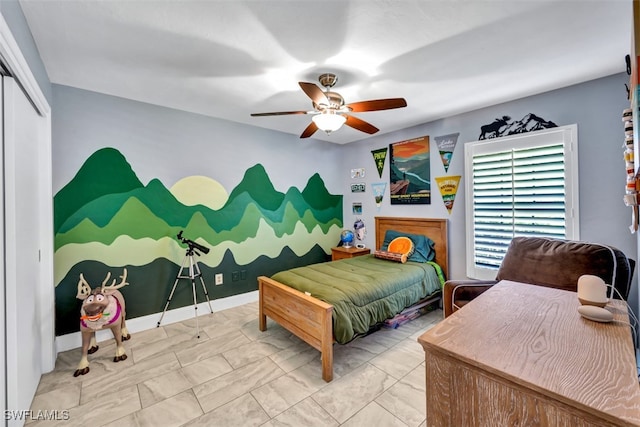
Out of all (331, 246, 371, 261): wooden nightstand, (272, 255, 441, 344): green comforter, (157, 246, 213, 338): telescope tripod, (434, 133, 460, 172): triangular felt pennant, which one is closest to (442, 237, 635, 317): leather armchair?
(272, 255, 441, 344): green comforter

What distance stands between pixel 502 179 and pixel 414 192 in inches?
44.1

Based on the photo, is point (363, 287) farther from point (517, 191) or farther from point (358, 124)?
point (517, 191)

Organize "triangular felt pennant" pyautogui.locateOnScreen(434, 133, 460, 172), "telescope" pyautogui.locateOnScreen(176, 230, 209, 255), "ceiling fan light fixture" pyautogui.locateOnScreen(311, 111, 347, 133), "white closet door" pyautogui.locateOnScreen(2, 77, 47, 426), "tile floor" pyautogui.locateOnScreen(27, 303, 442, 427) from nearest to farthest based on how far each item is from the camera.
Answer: "white closet door" pyautogui.locateOnScreen(2, 77, 47, 426)
"tile floor" pyautogui.locateOnScreen(27, 303, 442, 427)
"ceiling fan light fixture" pyautogui.locateOnScreen(311, 111, 347, 133)
"telescope" pyautogui.locateOnScreen(176, 230, 209, 255)
"triangular felt pennant" pyautogui.locateOnScreen(434, 133, 460, 172)

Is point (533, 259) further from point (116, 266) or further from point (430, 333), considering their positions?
point (116, 266)

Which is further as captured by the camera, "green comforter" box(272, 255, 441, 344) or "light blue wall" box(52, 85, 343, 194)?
"light blue wall" box(52, 85, 343, 194)

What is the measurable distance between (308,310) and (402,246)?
192 centimetres

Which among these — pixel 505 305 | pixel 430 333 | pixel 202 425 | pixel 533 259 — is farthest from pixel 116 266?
pixel 533 259

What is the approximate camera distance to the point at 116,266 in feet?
9.27

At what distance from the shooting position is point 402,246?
3721 mm

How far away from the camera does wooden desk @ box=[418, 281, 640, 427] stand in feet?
2.39

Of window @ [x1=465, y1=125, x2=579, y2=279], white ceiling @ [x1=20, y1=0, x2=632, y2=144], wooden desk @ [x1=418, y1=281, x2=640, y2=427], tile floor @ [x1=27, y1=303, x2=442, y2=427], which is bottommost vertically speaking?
tile floor @ [x1=27, y1=303, x2=442, y2=427]

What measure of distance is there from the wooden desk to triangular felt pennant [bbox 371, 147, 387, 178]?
10.8 feet

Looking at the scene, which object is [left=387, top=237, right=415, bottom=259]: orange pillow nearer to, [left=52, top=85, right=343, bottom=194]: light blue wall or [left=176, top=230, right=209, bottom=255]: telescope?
[left=52, top=85, right=343, bottom=194]: light blue wall

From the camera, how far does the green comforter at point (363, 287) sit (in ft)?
7.47
